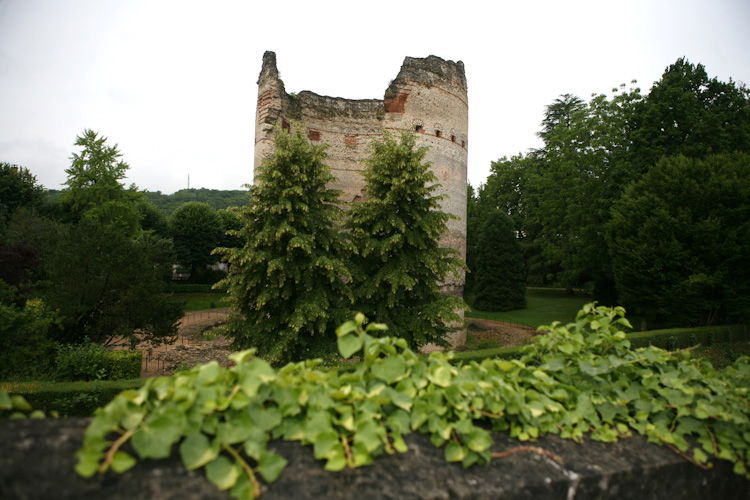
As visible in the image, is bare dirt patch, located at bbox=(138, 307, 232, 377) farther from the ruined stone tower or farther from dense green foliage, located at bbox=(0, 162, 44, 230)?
dense green foliage, located at bbox=(0, 162, 44, 230)

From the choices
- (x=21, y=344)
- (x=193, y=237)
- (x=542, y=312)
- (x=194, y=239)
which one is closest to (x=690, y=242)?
(x=542, y=312)

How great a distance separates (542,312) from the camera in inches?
1094

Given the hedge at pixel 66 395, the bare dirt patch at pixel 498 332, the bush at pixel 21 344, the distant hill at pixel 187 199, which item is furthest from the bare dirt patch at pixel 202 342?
the distant hill at pixel 187 199

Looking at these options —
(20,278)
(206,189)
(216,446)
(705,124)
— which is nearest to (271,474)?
(216,446)

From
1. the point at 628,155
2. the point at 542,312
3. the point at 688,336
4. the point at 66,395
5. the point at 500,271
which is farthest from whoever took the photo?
the point at 500,271

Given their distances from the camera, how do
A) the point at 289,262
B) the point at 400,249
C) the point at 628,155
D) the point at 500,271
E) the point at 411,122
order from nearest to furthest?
1. the point at 289,262
2. the point at 400,249
3. the point at 411,122
4. the point at 628,155
5. the point at 500,271

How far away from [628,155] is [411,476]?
24.1 meters

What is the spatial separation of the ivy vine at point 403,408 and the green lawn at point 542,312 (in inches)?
902

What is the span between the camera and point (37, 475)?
124 centimetres

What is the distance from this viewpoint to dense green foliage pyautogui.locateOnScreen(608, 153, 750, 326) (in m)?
15.1

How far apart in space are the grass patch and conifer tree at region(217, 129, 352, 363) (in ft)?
61.8

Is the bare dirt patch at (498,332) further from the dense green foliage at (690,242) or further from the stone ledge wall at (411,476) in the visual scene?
the stone ledge wall at (411,476)

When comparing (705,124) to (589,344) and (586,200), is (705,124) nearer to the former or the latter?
(586,200)

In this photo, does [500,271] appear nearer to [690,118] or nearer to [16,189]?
[690,118]
